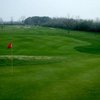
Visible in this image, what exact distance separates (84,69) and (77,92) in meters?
5.77

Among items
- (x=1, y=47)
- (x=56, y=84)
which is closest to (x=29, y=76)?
(x=56, y=84)

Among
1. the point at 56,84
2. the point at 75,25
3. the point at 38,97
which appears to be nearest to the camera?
the point at 38,97

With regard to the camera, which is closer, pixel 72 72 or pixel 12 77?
pixel 12 77

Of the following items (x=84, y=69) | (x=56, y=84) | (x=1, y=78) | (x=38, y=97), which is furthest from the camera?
(x=84, y=69)

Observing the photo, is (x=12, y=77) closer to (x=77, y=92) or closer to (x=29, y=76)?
(x=29, y=76)

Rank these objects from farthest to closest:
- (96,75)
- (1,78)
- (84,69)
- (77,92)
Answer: (84,69)
(96,75)
(1,78)
(77,92)

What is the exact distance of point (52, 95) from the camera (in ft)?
43.6

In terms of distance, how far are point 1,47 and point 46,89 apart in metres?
28.6

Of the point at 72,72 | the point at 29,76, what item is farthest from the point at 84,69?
the point at 29,76

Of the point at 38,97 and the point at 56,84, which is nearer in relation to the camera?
the point at 38,97

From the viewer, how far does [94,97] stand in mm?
13242

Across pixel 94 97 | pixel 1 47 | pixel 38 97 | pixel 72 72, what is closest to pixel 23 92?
pixel 38 97

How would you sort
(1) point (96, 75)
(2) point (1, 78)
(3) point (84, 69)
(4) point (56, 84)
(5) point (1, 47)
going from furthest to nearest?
(5) point (1, 47) < (3) point (84, 69) < (1) point (96, 75) < (2) point (1, 78) < (4) point (56, 84)

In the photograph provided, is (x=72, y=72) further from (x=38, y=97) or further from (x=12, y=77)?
(x=38, y=97)
